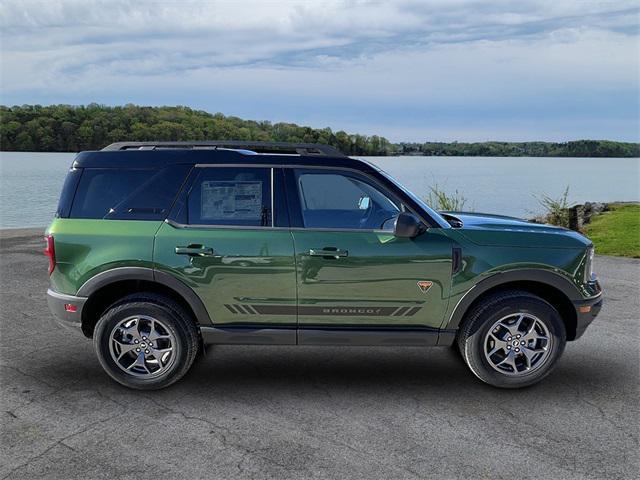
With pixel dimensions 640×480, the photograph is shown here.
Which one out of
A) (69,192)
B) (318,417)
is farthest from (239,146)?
(318,417)

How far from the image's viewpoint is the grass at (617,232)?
13.0m

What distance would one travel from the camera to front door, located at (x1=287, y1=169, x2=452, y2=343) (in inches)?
187

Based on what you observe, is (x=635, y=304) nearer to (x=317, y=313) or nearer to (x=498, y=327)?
(x=498, y=327)

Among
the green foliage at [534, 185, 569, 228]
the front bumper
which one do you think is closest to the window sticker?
the front bumper

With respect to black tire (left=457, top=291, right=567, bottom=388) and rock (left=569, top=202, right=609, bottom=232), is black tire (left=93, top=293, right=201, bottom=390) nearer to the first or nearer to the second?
black tire (left=457, top=291, right=567, bottom=388)

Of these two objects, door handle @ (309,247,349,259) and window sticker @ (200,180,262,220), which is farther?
window sticker @ (200,180,262,220)

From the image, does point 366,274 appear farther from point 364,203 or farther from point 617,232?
point 617,232

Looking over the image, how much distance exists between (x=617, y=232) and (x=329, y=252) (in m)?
12.7

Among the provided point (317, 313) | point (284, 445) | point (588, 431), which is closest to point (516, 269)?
point (588, 431)

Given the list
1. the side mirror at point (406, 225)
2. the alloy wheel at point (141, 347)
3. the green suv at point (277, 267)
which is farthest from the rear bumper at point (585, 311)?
the alloy wheel at point (141, 347)

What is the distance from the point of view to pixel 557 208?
16156 millimetres

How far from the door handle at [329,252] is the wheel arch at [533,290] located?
3.28 ft

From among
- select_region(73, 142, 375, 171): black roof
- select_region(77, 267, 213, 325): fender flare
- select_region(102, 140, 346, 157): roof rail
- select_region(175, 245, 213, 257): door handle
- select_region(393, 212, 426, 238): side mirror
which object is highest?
select_region(102, 140, 346, 157): roof rail

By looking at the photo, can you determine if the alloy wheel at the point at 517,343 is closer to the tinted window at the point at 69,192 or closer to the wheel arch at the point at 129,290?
the wheel arch at the point at 129,290
